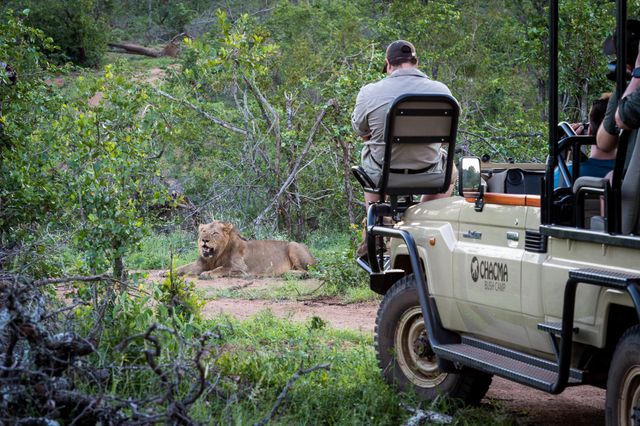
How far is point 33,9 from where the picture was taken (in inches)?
905

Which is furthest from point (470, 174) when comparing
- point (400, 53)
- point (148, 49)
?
point (148, 49)

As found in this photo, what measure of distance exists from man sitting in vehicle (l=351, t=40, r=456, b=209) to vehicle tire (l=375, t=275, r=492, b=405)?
92 cm

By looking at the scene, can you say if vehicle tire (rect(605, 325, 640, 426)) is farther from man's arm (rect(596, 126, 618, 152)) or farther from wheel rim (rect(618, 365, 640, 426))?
man's arm (rect(596, 126, 618, 152))

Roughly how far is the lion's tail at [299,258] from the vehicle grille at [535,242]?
7390 mm

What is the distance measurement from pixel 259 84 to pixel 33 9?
1108 centimetres

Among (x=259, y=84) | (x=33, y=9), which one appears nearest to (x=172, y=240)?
(x=259, y=84)

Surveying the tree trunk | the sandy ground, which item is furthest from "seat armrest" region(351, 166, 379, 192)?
the tree trunk

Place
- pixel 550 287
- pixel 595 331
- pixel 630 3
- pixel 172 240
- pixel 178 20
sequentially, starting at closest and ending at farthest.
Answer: pixel 595 331 → pixel 550 287 → pixel 630 3 → pixel 172 240 → pixel 178 20

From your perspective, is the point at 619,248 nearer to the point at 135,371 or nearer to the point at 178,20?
the point at 135,371

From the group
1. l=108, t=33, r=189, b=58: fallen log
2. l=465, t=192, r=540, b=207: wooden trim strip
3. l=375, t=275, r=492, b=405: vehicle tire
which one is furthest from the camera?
l=108, t=33, r=189, b=58: fallen log

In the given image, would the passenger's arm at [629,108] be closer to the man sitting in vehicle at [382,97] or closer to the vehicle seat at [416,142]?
the vehicle seat at [416,142]

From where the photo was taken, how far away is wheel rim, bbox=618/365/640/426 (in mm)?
4000

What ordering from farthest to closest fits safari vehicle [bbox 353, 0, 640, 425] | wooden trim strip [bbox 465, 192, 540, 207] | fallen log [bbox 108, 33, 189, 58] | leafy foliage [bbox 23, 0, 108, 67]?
fallen log [bbox 108, 33, 189, 58], leafy foliage [bbox 23, 0, 108, 67], wooden trim strip [bbox 465, 192, 540, 207], safari vehicle [bbox 353, 0, 640, 425]

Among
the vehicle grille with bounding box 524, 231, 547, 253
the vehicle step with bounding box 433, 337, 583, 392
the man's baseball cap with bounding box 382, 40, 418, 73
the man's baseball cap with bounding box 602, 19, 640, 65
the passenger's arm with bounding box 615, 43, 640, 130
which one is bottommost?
the vehicle step with bounding box 433, 337, 583, 392
